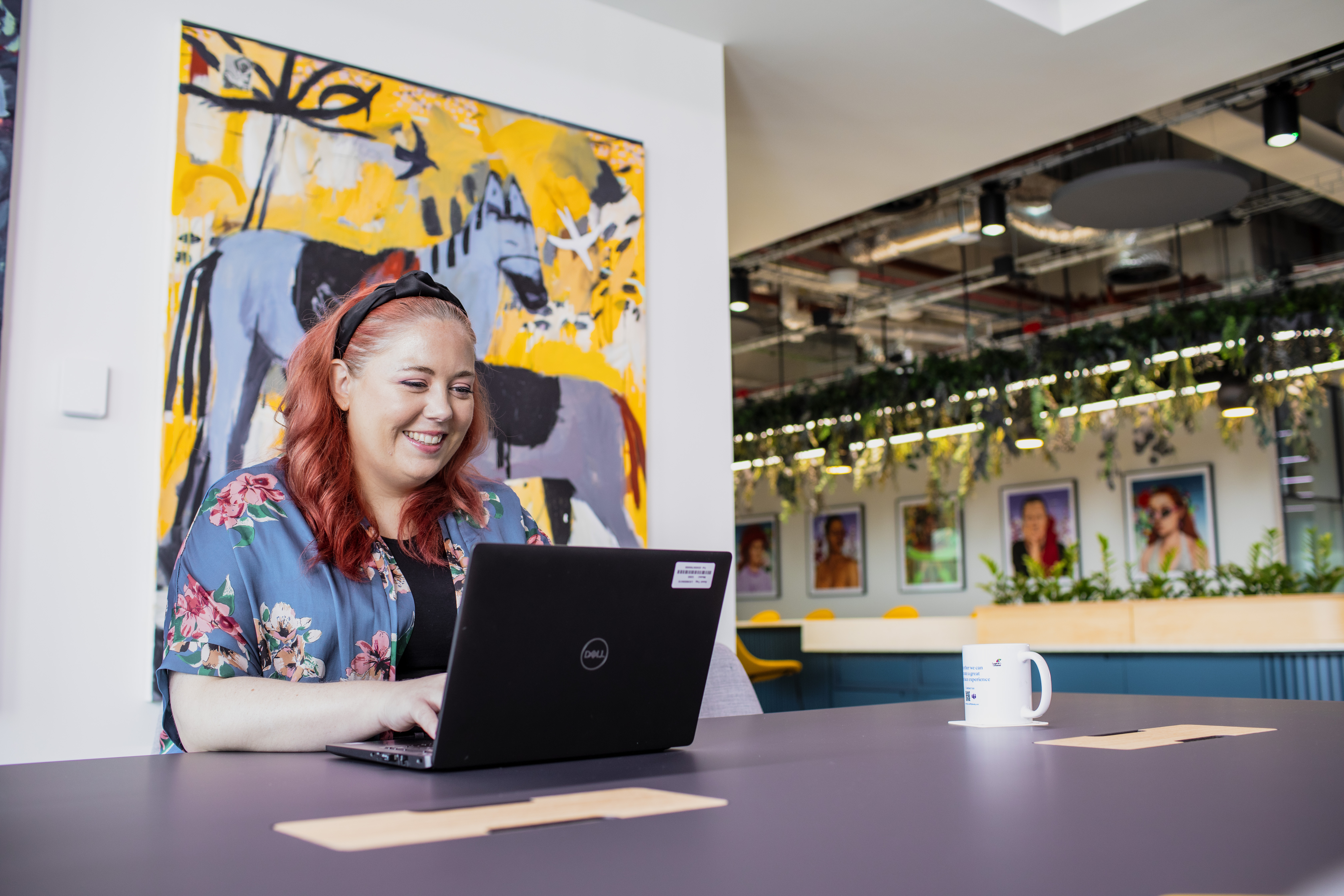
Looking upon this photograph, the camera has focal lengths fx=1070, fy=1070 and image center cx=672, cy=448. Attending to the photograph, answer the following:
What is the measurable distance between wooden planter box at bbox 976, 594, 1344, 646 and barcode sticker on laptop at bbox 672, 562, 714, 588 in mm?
3765

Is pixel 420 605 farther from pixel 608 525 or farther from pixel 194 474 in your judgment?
pixel 608 525

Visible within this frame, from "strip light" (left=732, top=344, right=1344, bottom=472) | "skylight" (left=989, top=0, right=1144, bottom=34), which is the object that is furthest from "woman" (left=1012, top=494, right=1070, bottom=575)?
"skylight" (left=989, top=0, right=1144, bottom=34)

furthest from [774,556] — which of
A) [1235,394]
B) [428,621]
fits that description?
[428,621]

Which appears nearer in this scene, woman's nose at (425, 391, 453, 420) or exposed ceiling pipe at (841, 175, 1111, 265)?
woman's nose at (425, 391, 453, 420)

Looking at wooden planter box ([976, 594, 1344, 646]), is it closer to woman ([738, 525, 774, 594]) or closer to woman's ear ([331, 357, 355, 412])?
woman's ear ([331, 357, 355, 412])

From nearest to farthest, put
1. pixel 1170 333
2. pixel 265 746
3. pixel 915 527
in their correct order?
pixel 265 746, pixel 1170 333, pixel 915 527

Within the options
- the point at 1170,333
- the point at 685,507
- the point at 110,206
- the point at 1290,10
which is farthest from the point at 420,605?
the point at 1170,333

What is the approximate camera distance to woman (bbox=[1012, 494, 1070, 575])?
36.5 feet

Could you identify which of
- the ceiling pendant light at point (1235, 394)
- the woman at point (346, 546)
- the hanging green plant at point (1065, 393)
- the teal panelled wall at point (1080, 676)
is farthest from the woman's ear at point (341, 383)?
the ceiling pendant light at point (1235, 394)

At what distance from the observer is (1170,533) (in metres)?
10.3

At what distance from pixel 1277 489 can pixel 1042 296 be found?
2.70 meters

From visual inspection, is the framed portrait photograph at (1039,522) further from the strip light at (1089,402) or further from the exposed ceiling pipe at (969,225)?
the exposed ceiling pipe at (969,225)

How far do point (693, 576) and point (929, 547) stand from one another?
11602mm

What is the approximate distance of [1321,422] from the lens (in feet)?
32.9
